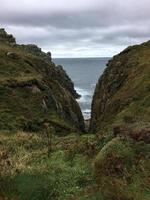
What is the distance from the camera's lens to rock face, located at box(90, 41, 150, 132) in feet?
158

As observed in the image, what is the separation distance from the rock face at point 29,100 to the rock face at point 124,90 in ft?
13.9

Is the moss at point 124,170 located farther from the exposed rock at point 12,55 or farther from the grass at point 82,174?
the exposed rock at point 12,55

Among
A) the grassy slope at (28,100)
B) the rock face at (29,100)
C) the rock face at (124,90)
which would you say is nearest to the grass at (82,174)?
the rock face at (124,90)

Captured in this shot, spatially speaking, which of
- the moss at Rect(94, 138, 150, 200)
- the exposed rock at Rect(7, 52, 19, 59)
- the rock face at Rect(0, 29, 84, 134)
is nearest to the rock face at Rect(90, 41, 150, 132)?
the rock face at Rect(0, 29, 84, 134)

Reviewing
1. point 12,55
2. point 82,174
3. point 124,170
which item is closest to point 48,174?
point 82,174

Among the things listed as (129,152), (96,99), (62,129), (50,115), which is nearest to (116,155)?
(129,152)

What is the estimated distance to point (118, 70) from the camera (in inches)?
2852

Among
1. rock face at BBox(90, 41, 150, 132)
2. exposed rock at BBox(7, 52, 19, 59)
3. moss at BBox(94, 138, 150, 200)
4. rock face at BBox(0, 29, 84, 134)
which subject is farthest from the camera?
exposed rock at BBox(7, 52, 19, 59)

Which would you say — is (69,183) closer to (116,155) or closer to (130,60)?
(116,155)

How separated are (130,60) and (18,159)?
56773mm

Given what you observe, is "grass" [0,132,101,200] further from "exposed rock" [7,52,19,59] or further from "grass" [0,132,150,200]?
"exposed rock" [7,52,19,59]

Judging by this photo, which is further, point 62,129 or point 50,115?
point 50,115

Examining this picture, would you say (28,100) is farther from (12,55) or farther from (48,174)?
(48,174)

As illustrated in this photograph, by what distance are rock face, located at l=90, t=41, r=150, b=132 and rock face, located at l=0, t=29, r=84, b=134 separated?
4.23 meters
